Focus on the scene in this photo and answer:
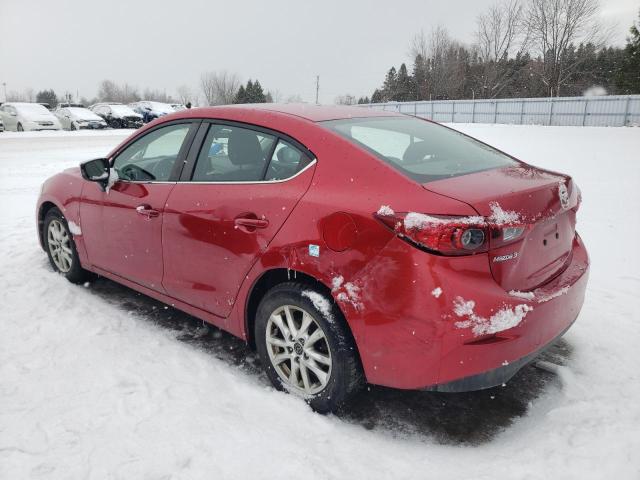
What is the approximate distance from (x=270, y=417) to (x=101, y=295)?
248 centimetres

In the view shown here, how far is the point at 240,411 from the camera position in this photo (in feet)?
9.50

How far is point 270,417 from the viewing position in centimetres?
284

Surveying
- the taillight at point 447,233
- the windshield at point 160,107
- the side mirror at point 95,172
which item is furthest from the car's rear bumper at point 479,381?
the windshield at point 160,107

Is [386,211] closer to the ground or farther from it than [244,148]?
closer to the ground

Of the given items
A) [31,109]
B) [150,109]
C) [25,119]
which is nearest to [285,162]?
[25,119]

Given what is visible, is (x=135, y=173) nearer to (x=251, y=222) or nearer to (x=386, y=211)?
(x=251, y=222)

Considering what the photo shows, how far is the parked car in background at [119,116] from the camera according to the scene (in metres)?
31.0

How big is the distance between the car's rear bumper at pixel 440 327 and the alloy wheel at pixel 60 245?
3.30 meters

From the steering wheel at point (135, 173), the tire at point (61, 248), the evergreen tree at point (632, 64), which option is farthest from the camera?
the evergreen tree at point (632, 64)

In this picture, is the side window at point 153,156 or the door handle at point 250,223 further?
the side window at point 153,156

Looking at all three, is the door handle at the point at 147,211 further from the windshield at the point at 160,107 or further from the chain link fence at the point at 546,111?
the windshield at the point at 160,107

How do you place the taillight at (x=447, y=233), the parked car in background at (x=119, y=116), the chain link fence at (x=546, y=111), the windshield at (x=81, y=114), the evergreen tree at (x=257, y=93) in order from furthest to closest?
the evergreen tree at (x=257, y=93)
the parked car in background at (x=119, y=116)
the windshield at (x=81, y=114)
the chain link fence at (x=546, y=111)
the taillight at (x=447, y=233)

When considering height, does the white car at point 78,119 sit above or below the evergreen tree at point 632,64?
below

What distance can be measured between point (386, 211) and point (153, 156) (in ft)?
7.33
